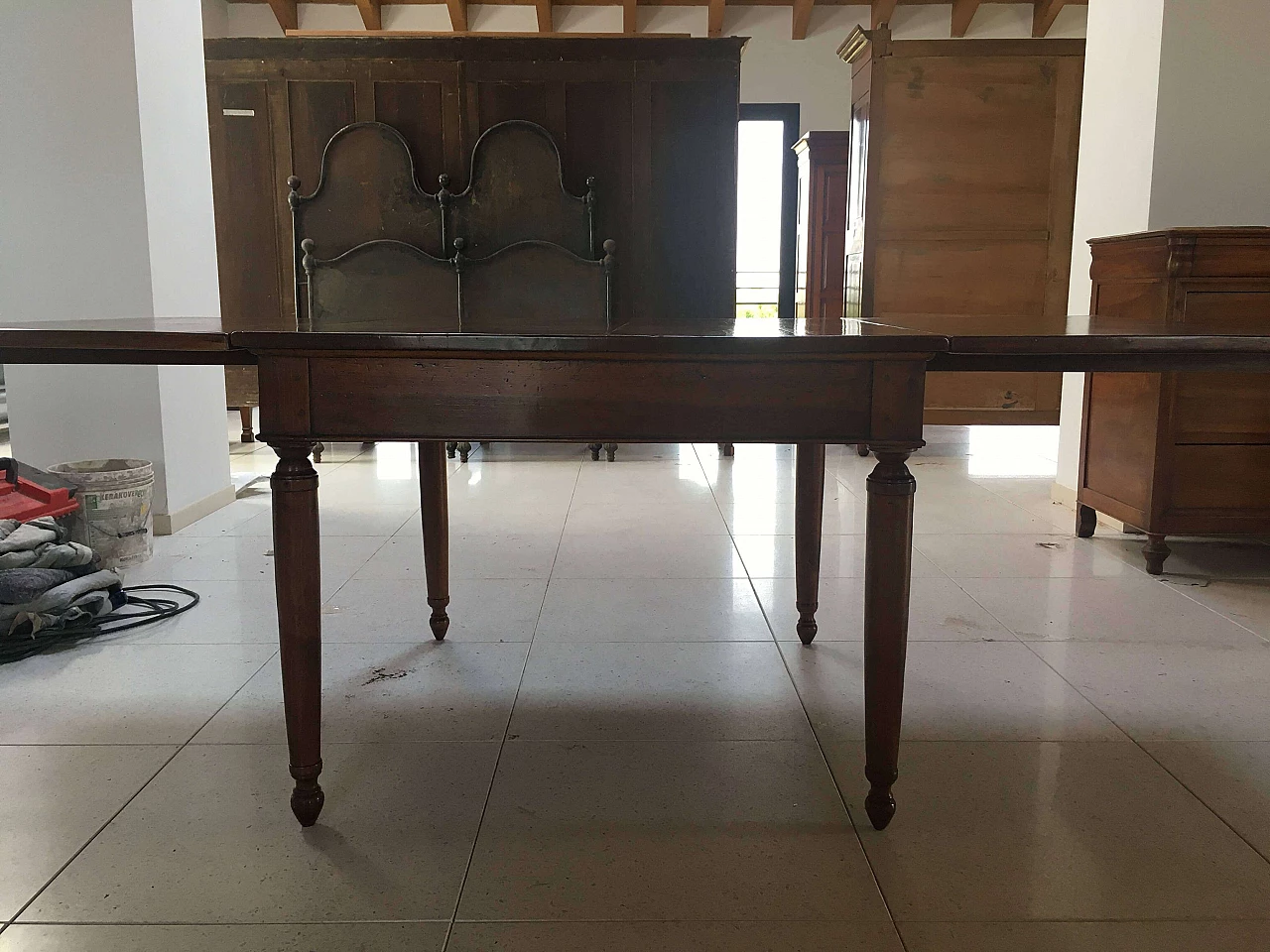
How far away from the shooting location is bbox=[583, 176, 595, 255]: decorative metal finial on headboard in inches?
188

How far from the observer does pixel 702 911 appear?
126cm

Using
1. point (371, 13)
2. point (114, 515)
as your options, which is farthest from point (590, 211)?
point (371, 13)

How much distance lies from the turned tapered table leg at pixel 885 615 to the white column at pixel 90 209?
104 inches

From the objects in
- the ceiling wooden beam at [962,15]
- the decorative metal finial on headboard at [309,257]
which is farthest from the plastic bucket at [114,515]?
the ceiling wooden beam at [962,15]

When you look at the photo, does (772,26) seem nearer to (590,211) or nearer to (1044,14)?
(1044,14)

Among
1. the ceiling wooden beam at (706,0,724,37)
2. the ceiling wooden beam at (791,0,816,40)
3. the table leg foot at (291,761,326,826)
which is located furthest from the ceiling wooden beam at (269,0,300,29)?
the table leg foot at (291,761,326,826)

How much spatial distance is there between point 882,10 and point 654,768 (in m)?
8.45

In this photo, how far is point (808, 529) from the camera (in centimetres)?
214

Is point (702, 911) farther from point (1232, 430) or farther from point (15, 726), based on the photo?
point (1232, 430)

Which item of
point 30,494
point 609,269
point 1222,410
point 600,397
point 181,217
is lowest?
point 30,494

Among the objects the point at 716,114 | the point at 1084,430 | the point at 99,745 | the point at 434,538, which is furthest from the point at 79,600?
the point at 716,114

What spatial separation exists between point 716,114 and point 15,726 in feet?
12.9

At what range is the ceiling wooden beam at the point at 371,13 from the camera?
8.33 meters

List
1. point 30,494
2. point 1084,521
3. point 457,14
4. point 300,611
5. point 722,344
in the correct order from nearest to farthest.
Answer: point 722,344 → point 300,611 → point 30,494 → point 1084,521 → point 457,14
